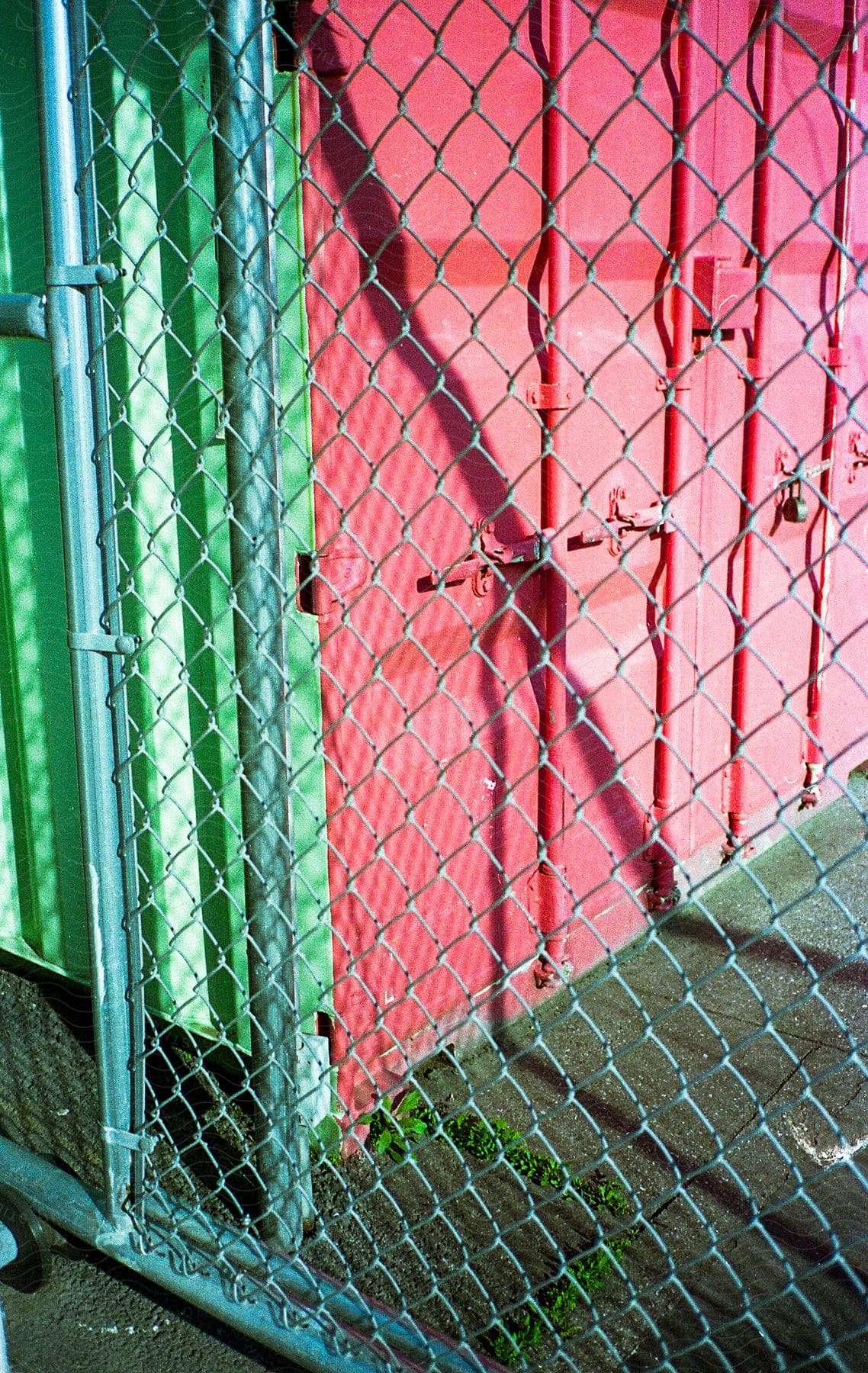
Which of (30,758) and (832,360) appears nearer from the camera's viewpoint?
(30,758)

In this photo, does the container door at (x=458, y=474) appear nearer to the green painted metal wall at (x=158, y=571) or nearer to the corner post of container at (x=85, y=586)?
the green painted metal wall at (x=158, y=571)

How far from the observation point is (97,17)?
2.71 meters

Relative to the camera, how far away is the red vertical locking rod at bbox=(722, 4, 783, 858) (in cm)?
364

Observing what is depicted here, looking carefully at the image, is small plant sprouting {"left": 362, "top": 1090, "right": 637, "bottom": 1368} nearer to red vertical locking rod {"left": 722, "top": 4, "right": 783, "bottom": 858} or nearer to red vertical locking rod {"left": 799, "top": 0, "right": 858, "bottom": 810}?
red vertical locking rod {"left": 722, "top": 4, "right": 783, "bottom": 858}

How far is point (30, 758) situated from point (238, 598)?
1426 mm

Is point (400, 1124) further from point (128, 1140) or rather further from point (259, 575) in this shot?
point (259, 575)

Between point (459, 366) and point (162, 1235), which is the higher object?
point (459, 366)

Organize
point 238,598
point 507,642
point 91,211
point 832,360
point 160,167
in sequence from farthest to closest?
point 832,360
point 507,642
point 160,167
point 238,598
point 91,211

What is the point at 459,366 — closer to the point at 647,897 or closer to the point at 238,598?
the point at 238,598

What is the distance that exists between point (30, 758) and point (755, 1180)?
6.77ft

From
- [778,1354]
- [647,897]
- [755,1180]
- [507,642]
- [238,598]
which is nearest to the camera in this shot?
[778,1354]

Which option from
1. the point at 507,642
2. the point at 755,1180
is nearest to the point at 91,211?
the point at 507,642

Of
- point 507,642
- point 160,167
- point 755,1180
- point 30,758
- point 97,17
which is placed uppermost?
point 97,17

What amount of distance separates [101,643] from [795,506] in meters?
2.63
